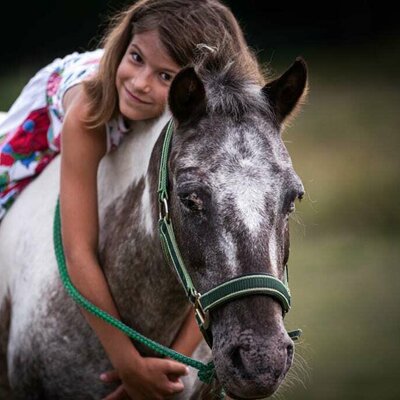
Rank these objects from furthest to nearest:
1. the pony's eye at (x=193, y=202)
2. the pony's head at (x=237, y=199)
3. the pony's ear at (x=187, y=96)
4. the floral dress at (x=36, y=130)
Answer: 1. the floral dress at (x=36, y=130)
2. the pony's ear at (x=187, y=96)
3. the pony's eye at (x=193, y=202)
4. the pony's head at (x=237, y=199)

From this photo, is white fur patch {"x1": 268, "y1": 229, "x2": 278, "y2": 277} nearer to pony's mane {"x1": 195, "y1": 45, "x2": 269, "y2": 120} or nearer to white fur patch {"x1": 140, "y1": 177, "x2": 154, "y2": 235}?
pony's mane {"x1": 195, "y1": 45, "x2": 269, "y2": 120}

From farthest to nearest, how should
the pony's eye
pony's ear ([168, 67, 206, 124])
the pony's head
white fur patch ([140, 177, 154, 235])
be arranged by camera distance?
1. white fur patch ([140, 177, 154, 235])
2. pony's ear ([168, 67, 206, 124])
3. the pony's eye
4. the pony's head

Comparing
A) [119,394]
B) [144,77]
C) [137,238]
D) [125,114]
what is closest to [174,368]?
[119,394]

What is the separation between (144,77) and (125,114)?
158 millimetres

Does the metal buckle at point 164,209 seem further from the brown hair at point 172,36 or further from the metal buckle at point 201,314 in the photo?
the brown hair at point 172,36

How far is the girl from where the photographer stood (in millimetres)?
3301

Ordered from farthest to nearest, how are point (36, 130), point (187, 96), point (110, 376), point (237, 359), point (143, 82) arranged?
1. point (36, 130)
2. point (110, 376)
3. point (143, 82)
4. point (187, 96)
5. point (237, 359)

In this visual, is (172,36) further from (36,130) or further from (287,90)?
(36,130)

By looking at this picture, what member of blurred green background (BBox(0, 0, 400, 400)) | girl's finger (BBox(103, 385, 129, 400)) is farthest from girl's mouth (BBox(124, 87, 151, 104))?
blurred green background (BBox(0, 0, 400, 400))

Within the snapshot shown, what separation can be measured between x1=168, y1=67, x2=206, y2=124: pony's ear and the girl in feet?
0.96

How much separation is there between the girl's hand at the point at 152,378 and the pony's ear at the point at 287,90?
913mm

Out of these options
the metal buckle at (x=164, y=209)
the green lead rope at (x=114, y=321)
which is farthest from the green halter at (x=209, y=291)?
the green lead rope at (x=114, y=321)

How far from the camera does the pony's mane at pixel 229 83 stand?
296 cm

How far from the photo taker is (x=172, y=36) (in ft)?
10.8
